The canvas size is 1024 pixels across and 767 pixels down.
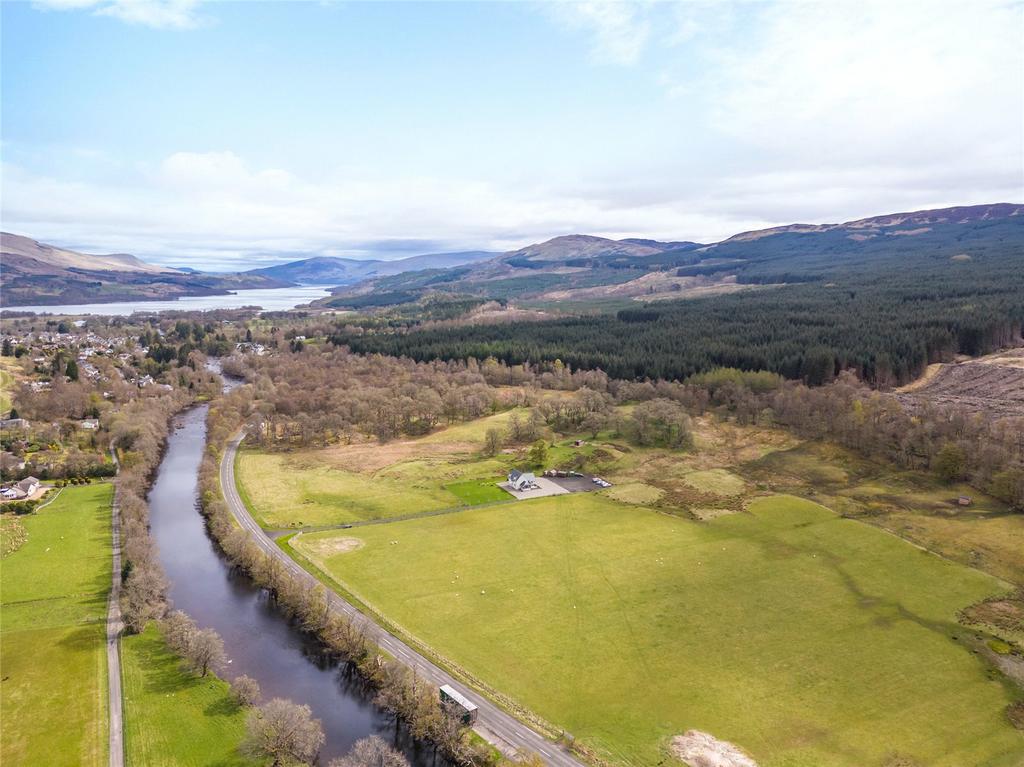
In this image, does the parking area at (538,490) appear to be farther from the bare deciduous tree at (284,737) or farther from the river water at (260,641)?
the bare deciduous tree at (284,737)

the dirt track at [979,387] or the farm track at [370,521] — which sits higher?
the dirt track at [979,387]

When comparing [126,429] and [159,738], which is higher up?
[126,429]

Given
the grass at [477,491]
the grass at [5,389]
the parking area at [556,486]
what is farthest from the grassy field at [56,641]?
the grass at [5,389]

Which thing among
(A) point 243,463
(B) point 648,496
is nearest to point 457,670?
(B) point 648,496

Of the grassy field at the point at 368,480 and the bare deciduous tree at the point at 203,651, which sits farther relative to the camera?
the grassy field at the point at 368,480

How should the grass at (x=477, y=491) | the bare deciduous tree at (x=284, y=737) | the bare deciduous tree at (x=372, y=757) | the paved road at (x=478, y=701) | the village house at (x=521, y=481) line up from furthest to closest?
the village house at (x=521, y=481) < the grass at (x=477, y=491) < the paved road at (x=478, y=701) < the bare deciduous tree at (x=284, y=737) < the bare deciduous tree at (x=372, y=757)

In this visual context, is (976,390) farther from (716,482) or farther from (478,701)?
(478,701)

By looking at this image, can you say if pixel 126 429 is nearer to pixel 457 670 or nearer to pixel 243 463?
pixel 243 463
